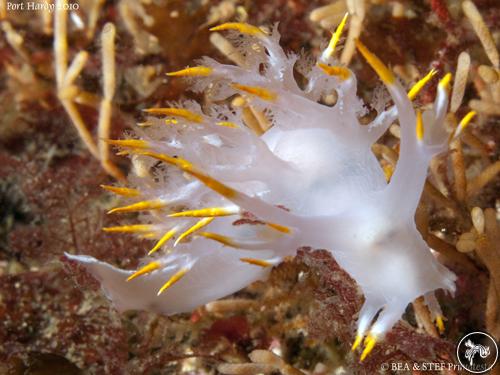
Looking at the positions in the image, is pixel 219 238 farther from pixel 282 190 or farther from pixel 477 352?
pixel 477 352

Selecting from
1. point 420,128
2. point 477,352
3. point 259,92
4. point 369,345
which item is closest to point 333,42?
point 259,92

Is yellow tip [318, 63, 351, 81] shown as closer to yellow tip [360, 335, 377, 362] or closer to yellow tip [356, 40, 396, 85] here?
yellow tip [356, 40, 396, 85]

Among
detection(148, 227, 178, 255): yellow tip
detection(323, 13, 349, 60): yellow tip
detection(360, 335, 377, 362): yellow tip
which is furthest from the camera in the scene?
detection(323, 13, 349, 60): yellow tip

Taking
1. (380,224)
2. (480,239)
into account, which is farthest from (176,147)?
(480,239)

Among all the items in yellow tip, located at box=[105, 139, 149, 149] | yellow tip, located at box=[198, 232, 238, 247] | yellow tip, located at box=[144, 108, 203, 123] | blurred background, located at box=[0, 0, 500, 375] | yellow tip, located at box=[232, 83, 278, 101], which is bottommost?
blurred background, located at box=[0, 0, 500, 375]

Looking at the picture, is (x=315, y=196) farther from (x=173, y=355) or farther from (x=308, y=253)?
(x=173, y=355)

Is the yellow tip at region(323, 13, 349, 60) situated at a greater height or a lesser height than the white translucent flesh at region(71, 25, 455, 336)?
greater

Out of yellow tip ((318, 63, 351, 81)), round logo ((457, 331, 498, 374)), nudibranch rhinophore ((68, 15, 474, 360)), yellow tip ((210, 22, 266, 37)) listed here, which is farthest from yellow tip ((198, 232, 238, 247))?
round logo ((457, 331, 498, 374))

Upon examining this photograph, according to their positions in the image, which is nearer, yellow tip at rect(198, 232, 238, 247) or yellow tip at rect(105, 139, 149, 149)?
yellow tip at rect(198, 232, 238, 247)

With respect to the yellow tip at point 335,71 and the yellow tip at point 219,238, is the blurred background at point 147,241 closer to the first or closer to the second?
the yellow tip at point 219,238
